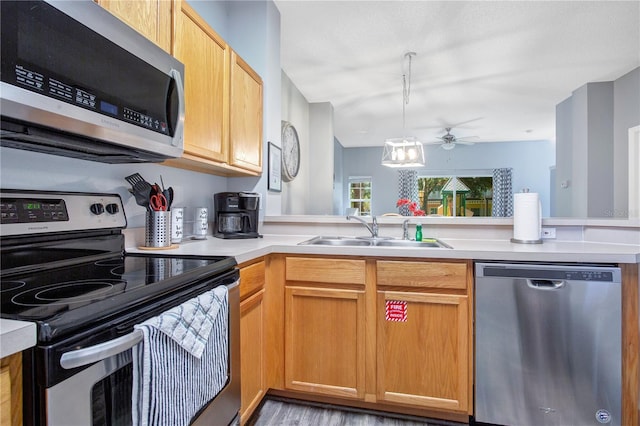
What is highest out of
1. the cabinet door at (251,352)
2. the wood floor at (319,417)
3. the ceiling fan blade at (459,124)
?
the ceiling fan blade at (459,124)

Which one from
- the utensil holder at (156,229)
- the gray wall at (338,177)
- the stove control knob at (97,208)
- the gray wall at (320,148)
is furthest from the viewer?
the gray wall at (338,177)

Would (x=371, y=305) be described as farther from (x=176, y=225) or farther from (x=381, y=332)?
(x=176, y=225)

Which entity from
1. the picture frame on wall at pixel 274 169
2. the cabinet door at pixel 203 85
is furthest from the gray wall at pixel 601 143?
the cabinet door at pixel 203 85

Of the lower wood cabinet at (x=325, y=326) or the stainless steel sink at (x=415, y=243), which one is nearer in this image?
the lower wood cabinet at (x=325, y=326)

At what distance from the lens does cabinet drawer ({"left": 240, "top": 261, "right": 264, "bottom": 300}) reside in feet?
4.61

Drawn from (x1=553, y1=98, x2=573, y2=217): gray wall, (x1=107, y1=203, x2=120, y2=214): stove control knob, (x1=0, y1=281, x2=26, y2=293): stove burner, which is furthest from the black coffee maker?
(x1=553, y1=98, x2=573, y2=217): gray wall

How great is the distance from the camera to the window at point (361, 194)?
7.95 metres

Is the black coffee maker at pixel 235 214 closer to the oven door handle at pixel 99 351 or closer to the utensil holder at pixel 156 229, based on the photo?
the utensil holder at pixel 156 229

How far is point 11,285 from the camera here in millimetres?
826

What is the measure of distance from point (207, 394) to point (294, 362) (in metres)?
0.76

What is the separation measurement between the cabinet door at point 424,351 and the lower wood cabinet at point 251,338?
582 mm

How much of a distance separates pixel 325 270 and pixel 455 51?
9.11 feet

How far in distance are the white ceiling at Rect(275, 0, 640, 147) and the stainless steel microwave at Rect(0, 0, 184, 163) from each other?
1.75 metres

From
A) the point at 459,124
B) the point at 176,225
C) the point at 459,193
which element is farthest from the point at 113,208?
the point at 459,193
